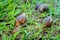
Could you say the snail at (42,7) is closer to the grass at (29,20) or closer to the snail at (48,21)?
the grass at (29,20)

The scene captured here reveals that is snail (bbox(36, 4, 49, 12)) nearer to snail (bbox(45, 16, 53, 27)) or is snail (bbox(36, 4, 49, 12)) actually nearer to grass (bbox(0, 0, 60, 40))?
grass (bbox(0, 0, 60, 40))

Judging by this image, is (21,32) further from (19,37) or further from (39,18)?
(39,18)

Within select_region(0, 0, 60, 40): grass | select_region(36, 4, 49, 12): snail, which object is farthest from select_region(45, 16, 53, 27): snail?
select_region(36, 4, 49, 12): snail

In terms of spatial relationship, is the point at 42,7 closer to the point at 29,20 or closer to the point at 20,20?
the point at 29,20

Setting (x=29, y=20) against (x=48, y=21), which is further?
(x=29, y=20)

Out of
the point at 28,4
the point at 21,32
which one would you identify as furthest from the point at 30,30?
the point at 28,4

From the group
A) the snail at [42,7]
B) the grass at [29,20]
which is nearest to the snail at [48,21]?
the grass at [29,20]

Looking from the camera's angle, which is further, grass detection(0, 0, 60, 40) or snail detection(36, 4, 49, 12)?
snail detection(36, 4, 49, 12)

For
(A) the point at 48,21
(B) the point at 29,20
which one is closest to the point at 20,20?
(B) the point at 29,20
